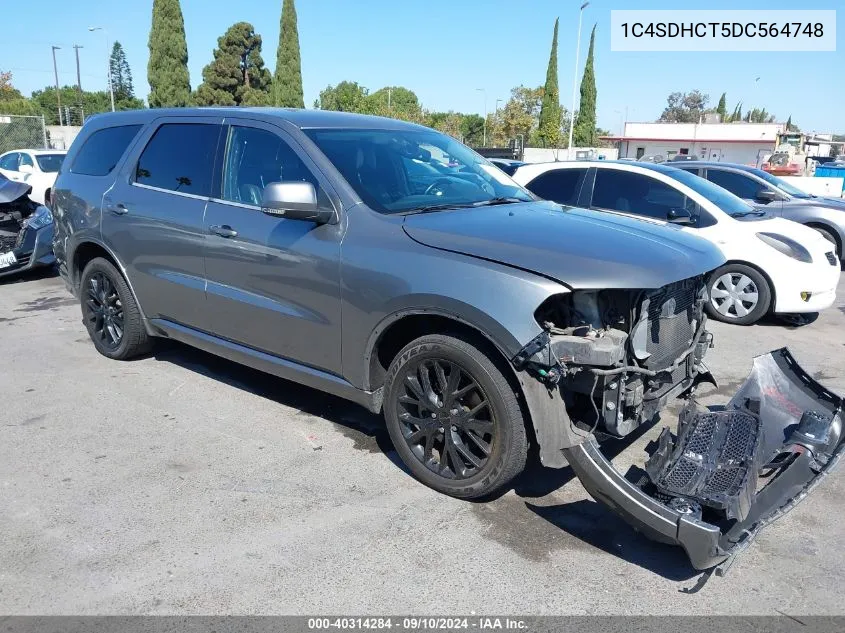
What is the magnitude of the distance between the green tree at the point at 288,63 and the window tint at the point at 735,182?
35.3 m

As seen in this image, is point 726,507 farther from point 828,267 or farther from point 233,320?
point 828,267

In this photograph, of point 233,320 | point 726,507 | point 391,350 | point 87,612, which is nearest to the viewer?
point 87,612

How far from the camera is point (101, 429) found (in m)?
4.44

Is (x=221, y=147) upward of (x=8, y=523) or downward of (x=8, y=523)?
upward

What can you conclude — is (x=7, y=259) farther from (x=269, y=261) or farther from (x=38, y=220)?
(x=269, y=261)

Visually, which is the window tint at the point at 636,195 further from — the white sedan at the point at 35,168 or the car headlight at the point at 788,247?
the white sedan at the point at 35,168

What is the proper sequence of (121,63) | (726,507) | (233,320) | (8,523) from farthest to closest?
(121,63) → (233,320) → (8,523) → (726,507)

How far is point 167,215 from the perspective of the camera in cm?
467

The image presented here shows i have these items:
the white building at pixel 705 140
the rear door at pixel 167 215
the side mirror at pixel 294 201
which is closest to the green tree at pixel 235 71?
the white building at pixel 705 140

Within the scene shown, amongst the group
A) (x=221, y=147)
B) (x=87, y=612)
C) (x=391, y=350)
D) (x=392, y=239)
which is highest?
(x=221, y=147)

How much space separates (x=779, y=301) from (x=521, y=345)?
17.0 ft

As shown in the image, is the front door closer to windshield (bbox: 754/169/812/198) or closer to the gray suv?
the gray suv

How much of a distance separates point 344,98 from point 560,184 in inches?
2516

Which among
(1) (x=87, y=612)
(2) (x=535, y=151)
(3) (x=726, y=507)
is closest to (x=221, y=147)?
(1) (x=87, y=612)
